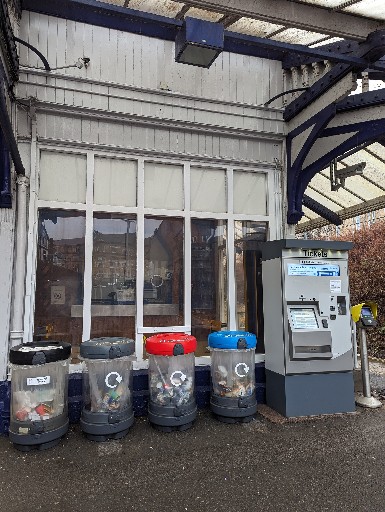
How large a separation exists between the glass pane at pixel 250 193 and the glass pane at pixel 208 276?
0.39 meters

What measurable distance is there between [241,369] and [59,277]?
232 centimetres

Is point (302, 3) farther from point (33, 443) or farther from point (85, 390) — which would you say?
point (33, 443)

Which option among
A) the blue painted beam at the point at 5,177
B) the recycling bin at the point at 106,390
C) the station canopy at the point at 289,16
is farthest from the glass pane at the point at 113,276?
the station canopy at the point at 289,16

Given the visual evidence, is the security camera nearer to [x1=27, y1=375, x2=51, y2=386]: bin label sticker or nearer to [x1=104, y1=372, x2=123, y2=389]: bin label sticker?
[x1=104, y1=372, x2=123, y2=389]: bin label sticker

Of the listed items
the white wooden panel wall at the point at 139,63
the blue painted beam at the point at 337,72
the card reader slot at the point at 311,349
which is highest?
the white wooden panel wall at the point at 139,63

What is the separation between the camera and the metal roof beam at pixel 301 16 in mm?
3068

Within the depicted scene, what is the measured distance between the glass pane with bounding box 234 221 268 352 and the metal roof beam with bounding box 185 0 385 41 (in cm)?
235

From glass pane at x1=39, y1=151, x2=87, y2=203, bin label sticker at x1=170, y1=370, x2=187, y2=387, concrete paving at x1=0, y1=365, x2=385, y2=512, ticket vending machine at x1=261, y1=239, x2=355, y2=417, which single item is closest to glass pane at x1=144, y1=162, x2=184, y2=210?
glass pane at x1=39, y1=151, x2=87, y2=203

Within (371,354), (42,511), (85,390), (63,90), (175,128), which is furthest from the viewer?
(371,354)

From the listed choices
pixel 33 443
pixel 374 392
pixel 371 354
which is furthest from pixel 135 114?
pixel 371 354

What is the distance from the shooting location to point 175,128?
4.68 metres

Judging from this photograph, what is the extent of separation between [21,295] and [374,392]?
456 cm

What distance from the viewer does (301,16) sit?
324 cm

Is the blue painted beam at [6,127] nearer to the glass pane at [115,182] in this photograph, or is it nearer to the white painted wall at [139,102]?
the white painted wall at [139,102]
